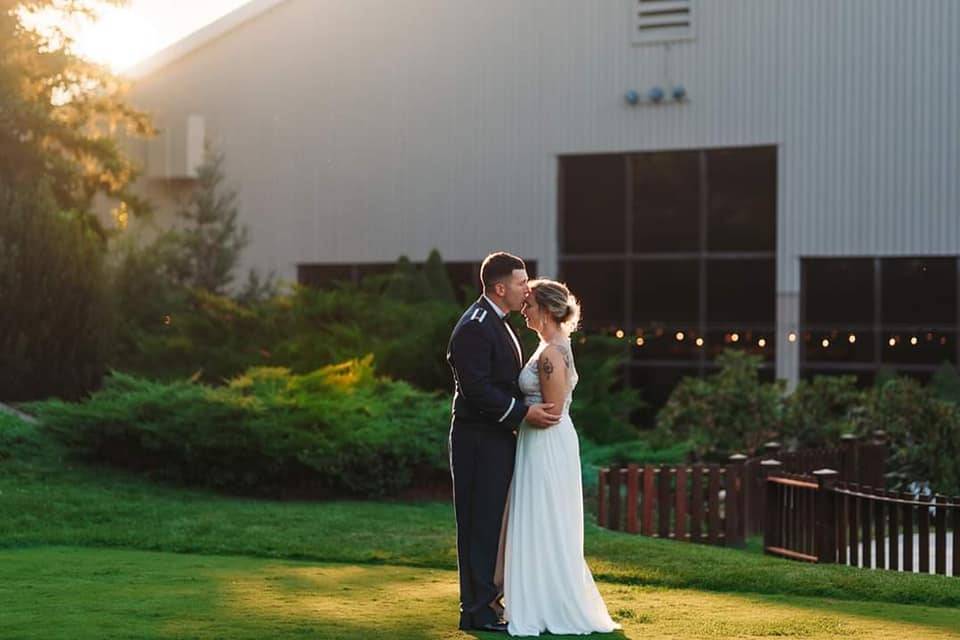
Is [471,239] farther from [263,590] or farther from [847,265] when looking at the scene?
[263,590]

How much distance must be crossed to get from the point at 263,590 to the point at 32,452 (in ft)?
26.6

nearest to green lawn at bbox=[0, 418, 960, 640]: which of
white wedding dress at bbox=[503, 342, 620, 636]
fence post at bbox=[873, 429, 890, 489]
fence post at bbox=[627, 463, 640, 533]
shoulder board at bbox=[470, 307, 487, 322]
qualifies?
white wedding dress at bbox=[503, 342, 620, 636]

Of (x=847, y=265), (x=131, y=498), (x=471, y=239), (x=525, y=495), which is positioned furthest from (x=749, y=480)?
(x=471, y=239)

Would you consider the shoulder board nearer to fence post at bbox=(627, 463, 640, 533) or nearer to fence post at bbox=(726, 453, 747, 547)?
fence post at bbox=(627, 463, 640, 533)

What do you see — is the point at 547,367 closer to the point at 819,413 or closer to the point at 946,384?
the point at 819,413

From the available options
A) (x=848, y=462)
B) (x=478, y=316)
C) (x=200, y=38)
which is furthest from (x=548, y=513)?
(x=200, y=38)

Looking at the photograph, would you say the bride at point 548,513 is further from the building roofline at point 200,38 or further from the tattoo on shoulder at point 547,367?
the building roofline at point 200,38

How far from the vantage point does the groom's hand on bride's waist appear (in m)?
9.37

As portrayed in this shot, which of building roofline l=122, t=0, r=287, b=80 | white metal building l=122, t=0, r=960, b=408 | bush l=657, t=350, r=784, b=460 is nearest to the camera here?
bush l=657, t=350, r=784, b=460

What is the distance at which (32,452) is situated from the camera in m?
18.2

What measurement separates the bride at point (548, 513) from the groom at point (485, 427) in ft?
0.28

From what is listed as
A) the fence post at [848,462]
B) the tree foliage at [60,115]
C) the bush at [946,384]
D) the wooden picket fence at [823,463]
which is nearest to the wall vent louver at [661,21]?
the bush at [946,384]

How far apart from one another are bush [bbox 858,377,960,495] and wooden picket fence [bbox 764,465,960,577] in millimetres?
5387

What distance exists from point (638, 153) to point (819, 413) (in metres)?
11.7
